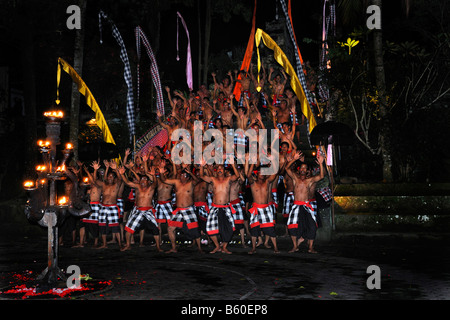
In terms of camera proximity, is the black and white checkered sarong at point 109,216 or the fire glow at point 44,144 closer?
the fire glow at point 44,144

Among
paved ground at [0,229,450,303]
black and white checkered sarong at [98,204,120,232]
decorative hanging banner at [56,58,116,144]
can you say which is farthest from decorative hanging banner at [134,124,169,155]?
paved ground at [0,229,450,303]

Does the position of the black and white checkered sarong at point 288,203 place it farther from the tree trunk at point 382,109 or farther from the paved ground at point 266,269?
the tree trunk at point 382,109

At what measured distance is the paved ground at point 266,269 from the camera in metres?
7.17

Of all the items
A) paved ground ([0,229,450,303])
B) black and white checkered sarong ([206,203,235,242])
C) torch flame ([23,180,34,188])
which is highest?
torch flame ([23,180,34,188])

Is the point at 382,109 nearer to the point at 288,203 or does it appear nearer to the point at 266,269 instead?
the point at 288,203

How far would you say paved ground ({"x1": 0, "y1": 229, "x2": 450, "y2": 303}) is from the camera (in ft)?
23.5

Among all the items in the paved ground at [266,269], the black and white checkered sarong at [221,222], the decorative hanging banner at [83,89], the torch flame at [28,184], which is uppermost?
the decorative hanging banner at [83,89]

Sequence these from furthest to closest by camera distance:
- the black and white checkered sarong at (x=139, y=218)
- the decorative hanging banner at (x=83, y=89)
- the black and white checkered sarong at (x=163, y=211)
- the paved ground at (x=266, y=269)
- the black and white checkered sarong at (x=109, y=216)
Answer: the decorative hanging banner at (x=83, y=89)
the black and white checkered sarong at (x=163, y=211)
the black and white checkered sarong at (x=109, y=216)
the black and white checkered sarong at (x=139, y=218)
the paved ground at (x=266, y=269)

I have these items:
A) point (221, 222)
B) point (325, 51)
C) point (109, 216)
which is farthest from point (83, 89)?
point (325, 51)

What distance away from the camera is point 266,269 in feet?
29.7

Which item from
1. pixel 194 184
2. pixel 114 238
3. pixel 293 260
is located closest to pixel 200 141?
pixel 194 184

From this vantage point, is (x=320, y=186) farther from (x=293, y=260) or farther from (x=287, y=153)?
(x=293, y=260)

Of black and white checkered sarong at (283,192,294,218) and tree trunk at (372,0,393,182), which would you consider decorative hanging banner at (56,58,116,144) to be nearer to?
black and white checkered sarong at (283,192,294,218)

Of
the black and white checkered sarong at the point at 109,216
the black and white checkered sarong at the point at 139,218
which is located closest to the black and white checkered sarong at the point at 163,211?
the black and white checkered sarong at the point at 139,218
